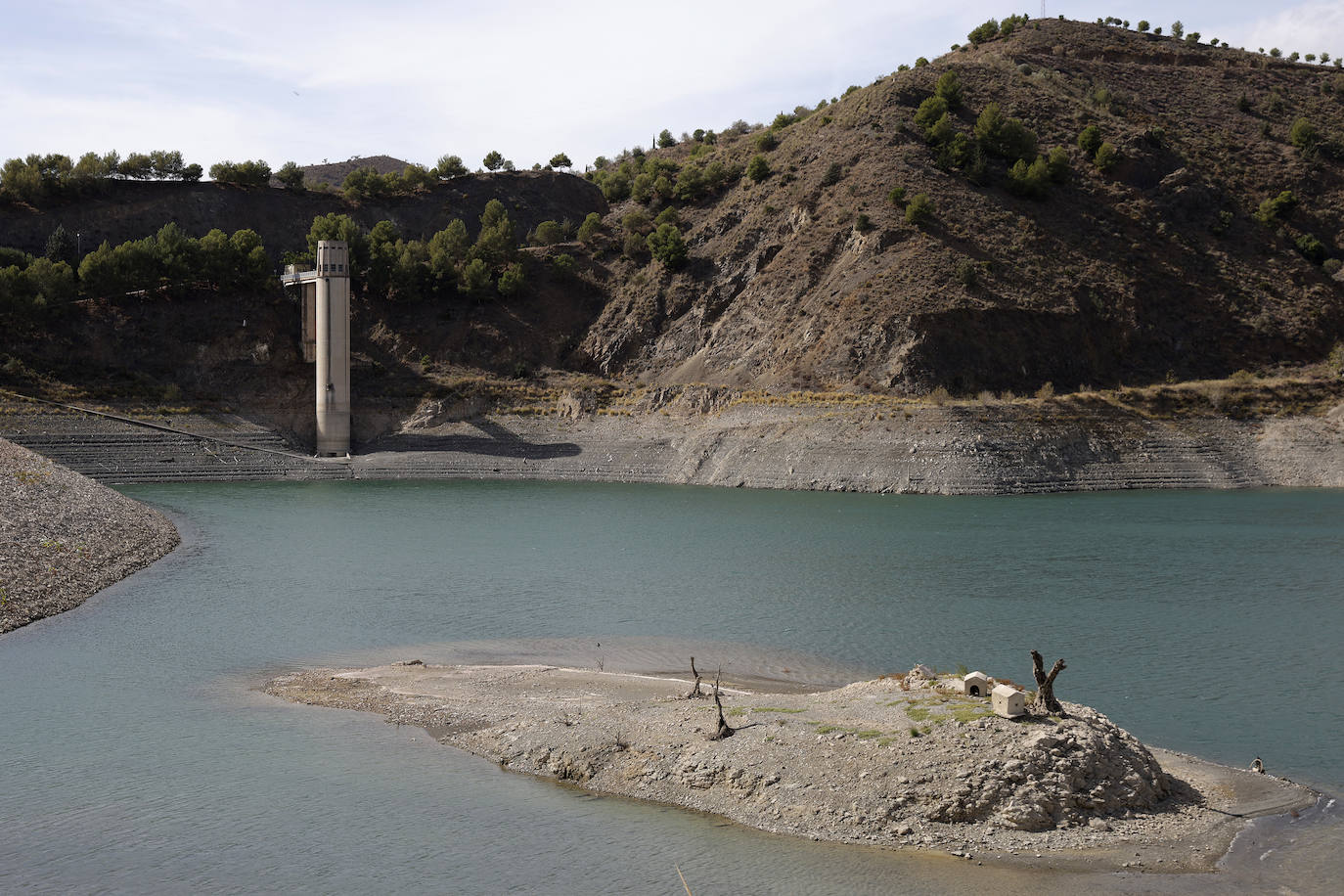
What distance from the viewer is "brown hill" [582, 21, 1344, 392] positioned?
249 feet

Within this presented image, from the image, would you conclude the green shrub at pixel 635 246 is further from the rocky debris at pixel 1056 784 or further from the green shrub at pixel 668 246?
the rocky debris at pixel 1056 784

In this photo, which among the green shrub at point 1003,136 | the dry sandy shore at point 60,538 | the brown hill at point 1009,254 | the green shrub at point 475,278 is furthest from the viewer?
the green shrub at point 475,278

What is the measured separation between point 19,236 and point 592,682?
94076 millimetres

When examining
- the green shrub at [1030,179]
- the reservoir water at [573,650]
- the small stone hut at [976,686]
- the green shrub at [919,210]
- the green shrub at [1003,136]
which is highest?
the green shrub at [1003,136]

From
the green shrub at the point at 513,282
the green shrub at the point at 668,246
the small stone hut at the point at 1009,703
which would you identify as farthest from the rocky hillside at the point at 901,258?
the small stone hut at the point at 1009,703

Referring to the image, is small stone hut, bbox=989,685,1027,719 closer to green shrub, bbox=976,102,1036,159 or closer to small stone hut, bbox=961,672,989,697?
small stone hut, bbox=961,672,989,697

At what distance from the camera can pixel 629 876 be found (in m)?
14.3

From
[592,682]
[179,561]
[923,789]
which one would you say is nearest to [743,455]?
[179,561]

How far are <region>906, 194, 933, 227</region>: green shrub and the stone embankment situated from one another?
2094 cm

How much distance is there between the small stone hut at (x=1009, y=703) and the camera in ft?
53.4

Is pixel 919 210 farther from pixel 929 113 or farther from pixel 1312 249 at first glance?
pixel 1312 249

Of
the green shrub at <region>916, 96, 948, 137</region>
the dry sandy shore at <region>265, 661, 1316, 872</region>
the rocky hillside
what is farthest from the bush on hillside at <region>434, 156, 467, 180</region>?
the dry sandy shore at <region>265, 661, 1316, 872</region>

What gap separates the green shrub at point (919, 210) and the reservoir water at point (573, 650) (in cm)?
3254

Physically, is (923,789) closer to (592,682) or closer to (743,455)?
(592,682)
